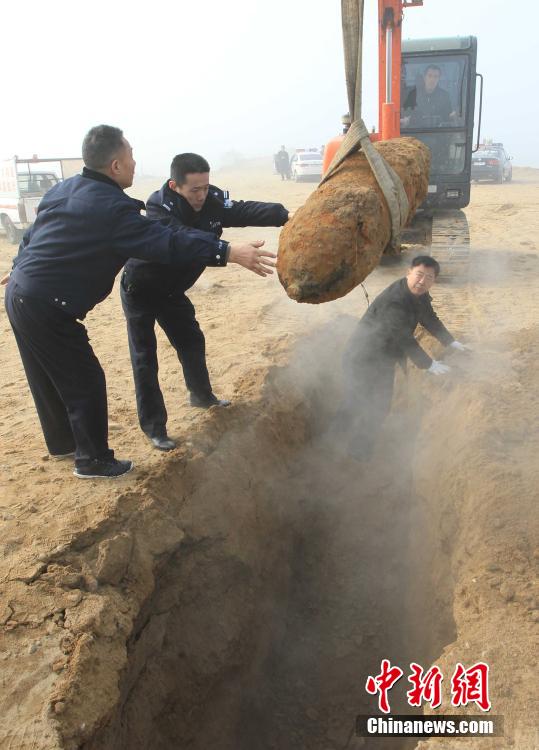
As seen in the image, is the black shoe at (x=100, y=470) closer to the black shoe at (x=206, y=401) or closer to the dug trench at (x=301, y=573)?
the dug trench at (x=301, y=573)

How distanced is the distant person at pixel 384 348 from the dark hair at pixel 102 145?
248 centimetres

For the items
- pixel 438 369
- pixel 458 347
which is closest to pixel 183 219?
pixel 438 369

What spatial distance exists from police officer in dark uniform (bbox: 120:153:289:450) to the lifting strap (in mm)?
918

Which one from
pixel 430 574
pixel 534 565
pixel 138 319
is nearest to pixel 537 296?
pixel 430 574

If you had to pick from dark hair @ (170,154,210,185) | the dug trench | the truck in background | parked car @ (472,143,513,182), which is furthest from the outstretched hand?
parked car @ (472,143,513,182)

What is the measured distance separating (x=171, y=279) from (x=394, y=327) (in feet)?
6.37

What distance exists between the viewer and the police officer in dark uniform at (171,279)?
3.63 metres

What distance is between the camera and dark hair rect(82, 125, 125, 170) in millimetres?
3109

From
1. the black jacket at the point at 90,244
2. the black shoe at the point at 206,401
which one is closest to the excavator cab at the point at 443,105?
the black shoe at the point at 206,401

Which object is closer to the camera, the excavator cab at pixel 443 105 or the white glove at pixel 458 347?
the white glove at pixel 458 347

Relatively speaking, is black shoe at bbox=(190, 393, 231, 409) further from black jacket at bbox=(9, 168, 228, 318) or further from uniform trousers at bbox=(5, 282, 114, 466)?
black jacket at bbox=(9, 168, 228, 318)

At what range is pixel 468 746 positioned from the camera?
7.74 ft

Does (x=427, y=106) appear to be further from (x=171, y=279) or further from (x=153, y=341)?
(x=153, y=341)

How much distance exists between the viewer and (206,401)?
4574mm
